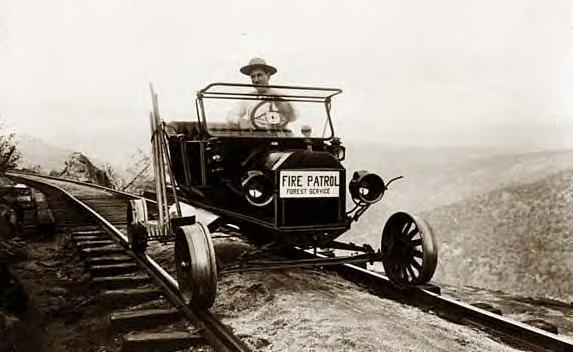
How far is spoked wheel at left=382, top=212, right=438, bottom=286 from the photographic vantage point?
15.6ft

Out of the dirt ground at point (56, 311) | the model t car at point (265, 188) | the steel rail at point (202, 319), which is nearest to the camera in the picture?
the steel rail at point (202, 319)

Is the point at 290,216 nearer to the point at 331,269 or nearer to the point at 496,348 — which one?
the point at 331,269

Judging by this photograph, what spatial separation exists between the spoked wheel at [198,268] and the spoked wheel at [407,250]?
74.5 inches

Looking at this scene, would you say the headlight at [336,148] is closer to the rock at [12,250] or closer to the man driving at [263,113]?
the man driving at [263,113]

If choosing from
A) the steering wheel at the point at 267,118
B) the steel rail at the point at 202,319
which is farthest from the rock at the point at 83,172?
the steering wheel at the point at 267,118

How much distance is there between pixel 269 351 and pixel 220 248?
12.3 ft

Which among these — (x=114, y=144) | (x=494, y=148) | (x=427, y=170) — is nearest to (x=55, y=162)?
(x=114, y=144)

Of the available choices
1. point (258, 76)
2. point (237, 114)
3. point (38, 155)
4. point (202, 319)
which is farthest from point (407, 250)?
point (38, 155)

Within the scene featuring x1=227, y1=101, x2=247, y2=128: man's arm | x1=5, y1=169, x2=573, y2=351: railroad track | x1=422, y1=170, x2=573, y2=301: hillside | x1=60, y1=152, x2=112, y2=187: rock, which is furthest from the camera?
x1=60, y1=152, x2=112, y2=187: rock

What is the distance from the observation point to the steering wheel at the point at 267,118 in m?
5.78

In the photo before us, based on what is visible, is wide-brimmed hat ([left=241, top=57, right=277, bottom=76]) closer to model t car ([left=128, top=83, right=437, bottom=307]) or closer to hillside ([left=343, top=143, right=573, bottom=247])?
model t car ([left=128, top=83, right=437, bottom=307])

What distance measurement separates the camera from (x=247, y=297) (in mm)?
4797

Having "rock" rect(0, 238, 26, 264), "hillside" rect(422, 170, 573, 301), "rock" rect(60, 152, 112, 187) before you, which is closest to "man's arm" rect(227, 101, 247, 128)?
"rock" rect(0, 238, 26, 264)

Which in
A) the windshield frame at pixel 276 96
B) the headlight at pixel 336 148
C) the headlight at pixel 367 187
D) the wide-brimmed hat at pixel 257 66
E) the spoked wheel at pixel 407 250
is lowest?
the spoked wheel at pixel 407 250
